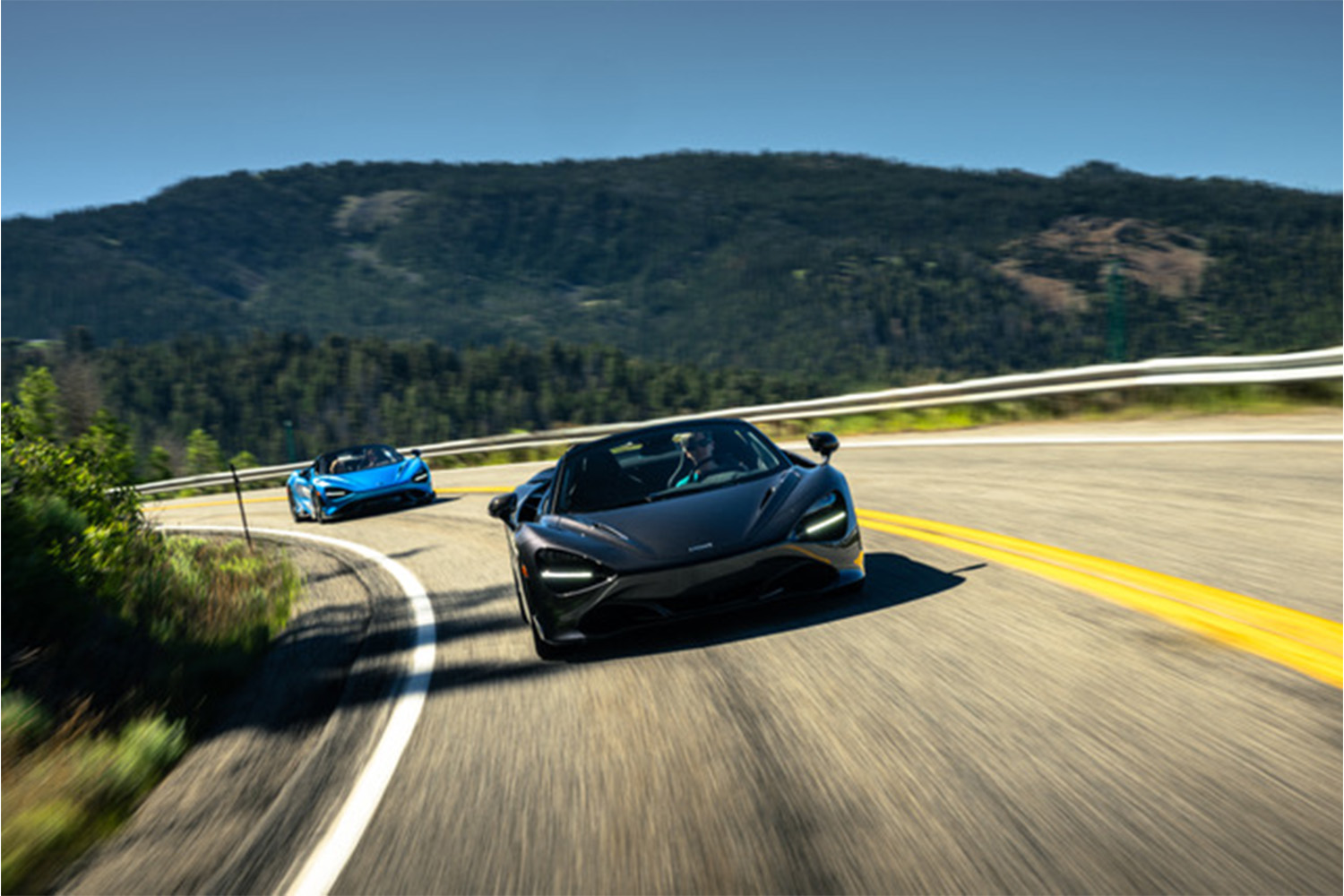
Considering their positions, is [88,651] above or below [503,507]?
below

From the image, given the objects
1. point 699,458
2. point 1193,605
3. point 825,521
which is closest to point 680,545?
point 825,521

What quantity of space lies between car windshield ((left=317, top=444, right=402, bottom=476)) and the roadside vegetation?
22.5ft

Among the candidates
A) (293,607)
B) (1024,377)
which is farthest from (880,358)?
(293,607)

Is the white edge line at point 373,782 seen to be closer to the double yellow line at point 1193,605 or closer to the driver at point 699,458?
the driver at point 699,458

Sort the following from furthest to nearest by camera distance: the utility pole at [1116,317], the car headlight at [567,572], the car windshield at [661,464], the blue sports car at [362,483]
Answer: the blue sports car at [362,483] → the utility pole at [1116,317] → the car windshield at [661,464] → the car headlight at [567,572]

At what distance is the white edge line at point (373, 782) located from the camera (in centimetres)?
340

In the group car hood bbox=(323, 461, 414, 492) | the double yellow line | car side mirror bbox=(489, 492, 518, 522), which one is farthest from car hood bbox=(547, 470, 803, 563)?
car hood bbox=(323, 461, 414, 492)

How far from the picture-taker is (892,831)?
3.15 metres

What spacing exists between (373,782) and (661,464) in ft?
11.6

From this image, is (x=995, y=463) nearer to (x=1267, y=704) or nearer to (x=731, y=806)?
(x=1267, y=704)

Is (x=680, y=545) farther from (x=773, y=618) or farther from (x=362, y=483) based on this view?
(x=362, y=483)

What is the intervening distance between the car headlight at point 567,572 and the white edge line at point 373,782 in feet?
2.89

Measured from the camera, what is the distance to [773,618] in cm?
610

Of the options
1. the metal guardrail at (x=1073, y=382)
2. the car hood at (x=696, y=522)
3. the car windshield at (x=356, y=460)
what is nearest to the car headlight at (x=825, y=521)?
the car hood at (x=696, y=522)
